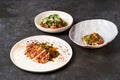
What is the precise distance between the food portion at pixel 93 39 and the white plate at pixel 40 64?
0.10m

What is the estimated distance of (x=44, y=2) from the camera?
1.73 meters

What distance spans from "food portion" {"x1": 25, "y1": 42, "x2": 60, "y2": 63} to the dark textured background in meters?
0.08

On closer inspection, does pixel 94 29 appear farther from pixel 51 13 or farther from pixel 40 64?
pixel 40 64

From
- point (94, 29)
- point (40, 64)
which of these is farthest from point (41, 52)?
point (94, 29)

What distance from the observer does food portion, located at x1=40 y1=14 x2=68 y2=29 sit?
1.38m

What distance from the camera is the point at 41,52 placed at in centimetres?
119

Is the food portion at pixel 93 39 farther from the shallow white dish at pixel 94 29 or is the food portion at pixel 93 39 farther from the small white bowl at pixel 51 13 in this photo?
the small white bowl at pixel 51 13

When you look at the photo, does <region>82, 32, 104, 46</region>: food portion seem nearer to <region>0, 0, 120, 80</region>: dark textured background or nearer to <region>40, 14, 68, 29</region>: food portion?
<region>0, 0, 120, 80</region>: dark textured background

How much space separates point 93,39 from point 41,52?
0.28m

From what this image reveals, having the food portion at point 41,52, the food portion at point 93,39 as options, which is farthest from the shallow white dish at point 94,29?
the food portion at point 41,52

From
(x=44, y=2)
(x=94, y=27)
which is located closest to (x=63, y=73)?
(x=94, y=27)

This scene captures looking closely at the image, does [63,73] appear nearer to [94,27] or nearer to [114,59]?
[114,59]

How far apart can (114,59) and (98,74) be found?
136 mm

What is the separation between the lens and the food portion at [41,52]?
3.84 ft
